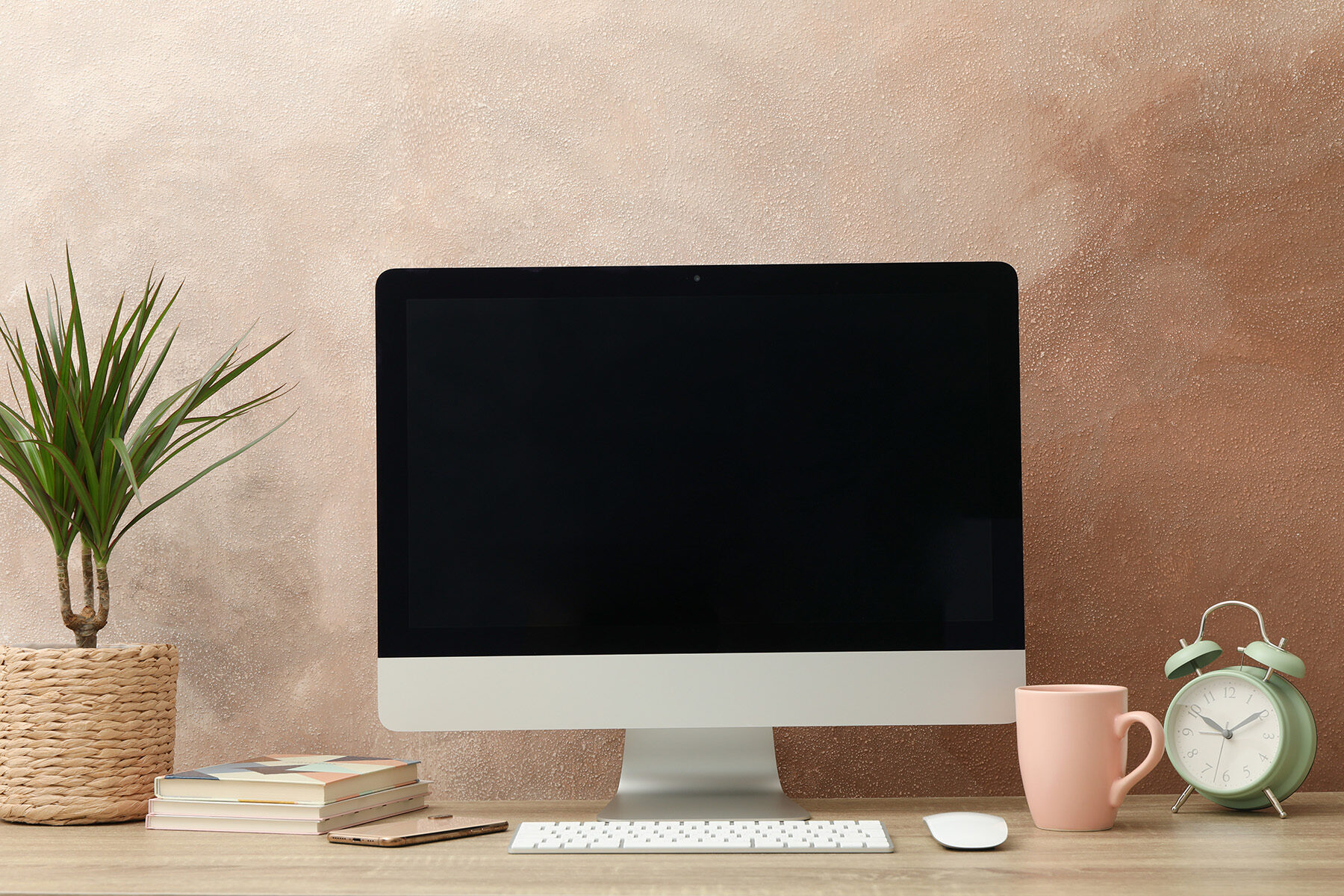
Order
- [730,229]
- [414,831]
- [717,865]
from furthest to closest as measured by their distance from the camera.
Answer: [730,229]
[414,831]
[717,865]

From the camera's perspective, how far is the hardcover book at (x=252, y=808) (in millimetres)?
1058

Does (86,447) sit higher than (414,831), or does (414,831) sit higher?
(86,447)

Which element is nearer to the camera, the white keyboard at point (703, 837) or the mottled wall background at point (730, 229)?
the white keyboard at point (703, 837)

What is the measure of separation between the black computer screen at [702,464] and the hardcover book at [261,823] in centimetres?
16

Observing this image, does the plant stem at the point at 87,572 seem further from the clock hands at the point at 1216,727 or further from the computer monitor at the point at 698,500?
the clock hands at the point at 1216,727

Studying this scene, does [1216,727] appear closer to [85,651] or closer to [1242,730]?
[1242,730]

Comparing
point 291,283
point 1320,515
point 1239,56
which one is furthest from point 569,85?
point 1320,515

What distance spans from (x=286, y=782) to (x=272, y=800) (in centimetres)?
2

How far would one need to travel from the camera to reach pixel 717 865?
922 mm

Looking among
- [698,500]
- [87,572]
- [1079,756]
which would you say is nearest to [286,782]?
[87,572]

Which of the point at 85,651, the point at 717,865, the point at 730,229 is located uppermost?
the point at 730,229

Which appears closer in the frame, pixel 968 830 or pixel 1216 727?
pixel 968 830

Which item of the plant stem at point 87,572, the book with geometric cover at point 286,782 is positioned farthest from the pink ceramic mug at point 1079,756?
the plant stem at point 87,572

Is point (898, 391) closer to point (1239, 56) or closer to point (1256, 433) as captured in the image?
point (1256, 433)
